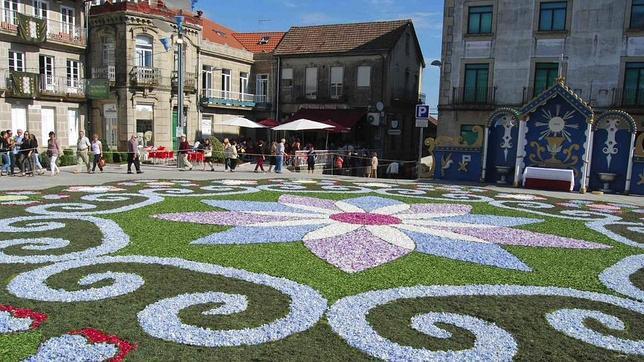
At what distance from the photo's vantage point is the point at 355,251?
799cm

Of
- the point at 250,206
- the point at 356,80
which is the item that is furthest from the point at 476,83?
the point at 250,206

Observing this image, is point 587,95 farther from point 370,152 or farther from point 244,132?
point 244,132

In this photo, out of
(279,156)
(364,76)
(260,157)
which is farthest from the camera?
(364,76)

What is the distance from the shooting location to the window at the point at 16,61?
94.8ft

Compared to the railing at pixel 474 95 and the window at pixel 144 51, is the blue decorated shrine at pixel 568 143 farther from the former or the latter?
the window at pixel 144 51

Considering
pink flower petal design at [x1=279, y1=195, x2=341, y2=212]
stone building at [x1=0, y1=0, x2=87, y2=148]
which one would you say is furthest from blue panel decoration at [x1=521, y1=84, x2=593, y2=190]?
stone building at [x1=0, y1=0, x2=87, y2=148]

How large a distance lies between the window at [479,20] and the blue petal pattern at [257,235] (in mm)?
22429

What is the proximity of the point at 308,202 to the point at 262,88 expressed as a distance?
2800 cm

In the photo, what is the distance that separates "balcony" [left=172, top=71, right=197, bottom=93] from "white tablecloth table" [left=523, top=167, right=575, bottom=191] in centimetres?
2160

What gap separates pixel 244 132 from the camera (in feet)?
127

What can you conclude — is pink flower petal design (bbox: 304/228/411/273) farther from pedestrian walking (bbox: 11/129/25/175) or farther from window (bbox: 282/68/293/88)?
window (bbox: 282/68/293/88)

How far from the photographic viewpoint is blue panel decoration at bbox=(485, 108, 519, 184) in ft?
65.6

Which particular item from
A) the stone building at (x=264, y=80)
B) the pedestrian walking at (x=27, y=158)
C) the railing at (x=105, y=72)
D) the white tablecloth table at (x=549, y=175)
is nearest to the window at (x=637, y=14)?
the white tablecloth table at (x=549, y=175)

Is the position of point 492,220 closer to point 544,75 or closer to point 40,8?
point 544,75
